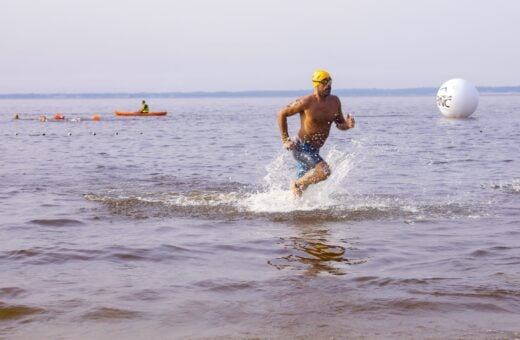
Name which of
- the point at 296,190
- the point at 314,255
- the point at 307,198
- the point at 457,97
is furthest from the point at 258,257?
the point at 457,97

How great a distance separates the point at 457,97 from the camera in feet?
132

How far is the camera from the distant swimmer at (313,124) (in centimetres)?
1000

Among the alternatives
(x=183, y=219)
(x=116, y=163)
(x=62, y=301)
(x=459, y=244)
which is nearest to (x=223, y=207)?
(x=183, y=219)

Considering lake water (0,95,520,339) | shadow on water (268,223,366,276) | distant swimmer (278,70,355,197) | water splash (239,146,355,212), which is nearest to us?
lake water (0,95,520,339)

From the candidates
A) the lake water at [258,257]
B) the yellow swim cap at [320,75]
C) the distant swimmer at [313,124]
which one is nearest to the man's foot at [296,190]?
the distant swimmer at [313,124]

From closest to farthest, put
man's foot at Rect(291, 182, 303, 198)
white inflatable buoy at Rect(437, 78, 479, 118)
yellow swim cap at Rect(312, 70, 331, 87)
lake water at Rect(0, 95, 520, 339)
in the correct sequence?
lake water at Rect(0, 95, 520, 339) < yellow swim cap at Rect(312, 70, 331, 87) < man's foot at Rect(291, 182, 303, 198) < white inflatable buoy at Rect(437, 78, 479, 118)

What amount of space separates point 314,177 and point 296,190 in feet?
1.27

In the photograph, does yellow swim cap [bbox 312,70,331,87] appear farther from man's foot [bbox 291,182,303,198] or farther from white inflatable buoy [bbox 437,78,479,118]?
white inflatable buoy [bbox 437,78,479,118]

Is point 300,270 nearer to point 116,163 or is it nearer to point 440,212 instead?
point 440,212

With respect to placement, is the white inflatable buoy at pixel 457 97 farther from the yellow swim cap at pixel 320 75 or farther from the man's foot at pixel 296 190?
the yellow swim cap at pixel 320 75

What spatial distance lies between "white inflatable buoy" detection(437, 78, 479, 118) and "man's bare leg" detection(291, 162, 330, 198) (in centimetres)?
3093

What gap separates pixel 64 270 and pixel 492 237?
4.90 metres

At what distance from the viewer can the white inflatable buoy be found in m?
39.8

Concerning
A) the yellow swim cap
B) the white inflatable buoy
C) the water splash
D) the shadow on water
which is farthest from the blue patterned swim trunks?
the white inflatable buoy
